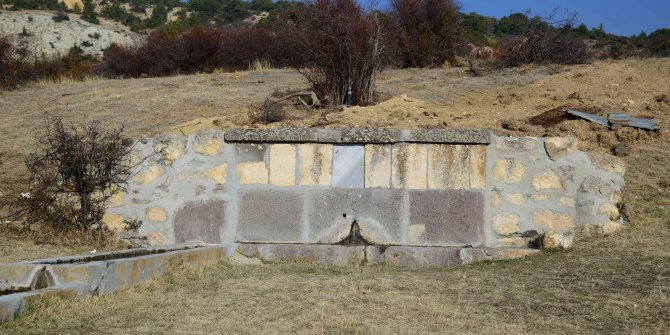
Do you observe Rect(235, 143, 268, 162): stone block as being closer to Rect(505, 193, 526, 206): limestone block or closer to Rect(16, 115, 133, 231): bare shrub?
Rect(16, 115, 133, 231): bare shrub

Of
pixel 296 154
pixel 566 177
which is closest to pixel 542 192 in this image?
pixel 566 177

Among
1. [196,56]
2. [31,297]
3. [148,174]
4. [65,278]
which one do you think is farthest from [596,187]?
[196,56]

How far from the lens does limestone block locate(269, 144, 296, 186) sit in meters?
8.33

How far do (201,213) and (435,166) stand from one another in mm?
2630

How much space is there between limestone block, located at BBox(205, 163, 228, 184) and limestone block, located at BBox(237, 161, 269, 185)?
16cm

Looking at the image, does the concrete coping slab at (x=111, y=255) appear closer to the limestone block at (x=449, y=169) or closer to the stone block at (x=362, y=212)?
the stone block at (x=362, y=212)

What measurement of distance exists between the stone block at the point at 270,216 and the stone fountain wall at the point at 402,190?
0.04ft

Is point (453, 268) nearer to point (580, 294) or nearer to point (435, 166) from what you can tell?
point (435, 166)

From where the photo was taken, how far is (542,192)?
8219mm

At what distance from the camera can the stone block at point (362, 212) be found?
8109mm

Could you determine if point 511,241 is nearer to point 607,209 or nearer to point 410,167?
point 607,209

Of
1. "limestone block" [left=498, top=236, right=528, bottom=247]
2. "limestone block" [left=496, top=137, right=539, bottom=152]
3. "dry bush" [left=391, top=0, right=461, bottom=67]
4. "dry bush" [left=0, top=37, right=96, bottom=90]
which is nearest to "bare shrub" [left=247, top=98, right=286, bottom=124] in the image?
"limestone block" [left=496, top=137, right=539, bottom=152]

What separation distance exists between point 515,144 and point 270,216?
277 cm

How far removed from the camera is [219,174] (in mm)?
8500
